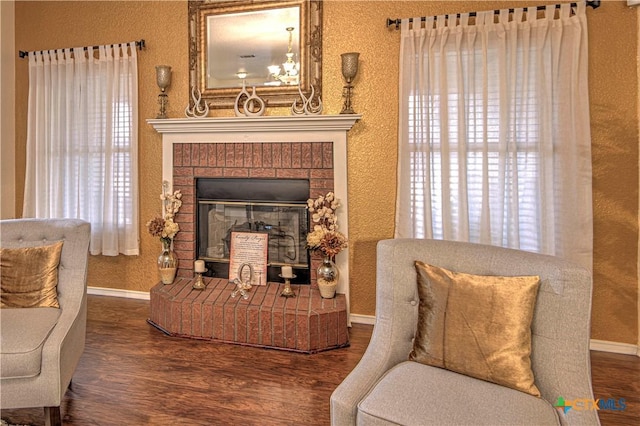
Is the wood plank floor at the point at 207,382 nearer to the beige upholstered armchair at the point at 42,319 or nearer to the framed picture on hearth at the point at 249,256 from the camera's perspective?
the beige upholstered armchair at the point at 42,319

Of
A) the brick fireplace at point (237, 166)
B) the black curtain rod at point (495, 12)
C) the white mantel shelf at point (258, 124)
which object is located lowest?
the brick fireplace at point (237, 166)

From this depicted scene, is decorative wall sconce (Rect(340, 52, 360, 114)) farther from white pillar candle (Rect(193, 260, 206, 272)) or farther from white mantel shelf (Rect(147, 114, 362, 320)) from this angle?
white pillar candle (Rect(193, 260, 206, 272))

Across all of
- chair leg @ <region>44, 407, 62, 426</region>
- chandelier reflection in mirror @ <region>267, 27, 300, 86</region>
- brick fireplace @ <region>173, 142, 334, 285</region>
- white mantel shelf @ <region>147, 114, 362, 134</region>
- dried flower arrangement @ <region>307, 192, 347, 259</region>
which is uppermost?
chandelier reflection in mirror @ <region>267, 27, 300, 86</region>

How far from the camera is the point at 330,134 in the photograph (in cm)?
306

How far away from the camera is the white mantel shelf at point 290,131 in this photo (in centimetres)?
303

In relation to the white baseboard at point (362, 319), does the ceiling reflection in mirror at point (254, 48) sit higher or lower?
higher

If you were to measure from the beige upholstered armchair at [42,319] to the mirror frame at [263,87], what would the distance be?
1.68 m

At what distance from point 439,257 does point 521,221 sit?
1.47 meters

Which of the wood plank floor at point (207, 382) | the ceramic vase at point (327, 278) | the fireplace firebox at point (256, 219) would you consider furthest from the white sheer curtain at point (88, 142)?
the ceramic vase at point (327, 278)

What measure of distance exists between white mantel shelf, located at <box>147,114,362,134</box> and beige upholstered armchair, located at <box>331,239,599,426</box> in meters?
1.59

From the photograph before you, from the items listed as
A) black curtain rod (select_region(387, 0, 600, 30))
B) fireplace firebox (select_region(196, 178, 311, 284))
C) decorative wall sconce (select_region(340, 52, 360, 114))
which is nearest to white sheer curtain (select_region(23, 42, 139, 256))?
fireplace firebox (select_region(196, 178, 311, 284))

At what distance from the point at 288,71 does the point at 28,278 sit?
2.29 meters

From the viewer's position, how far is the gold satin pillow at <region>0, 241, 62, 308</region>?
6.56 ft

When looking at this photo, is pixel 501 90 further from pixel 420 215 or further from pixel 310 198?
pixel 310 198
